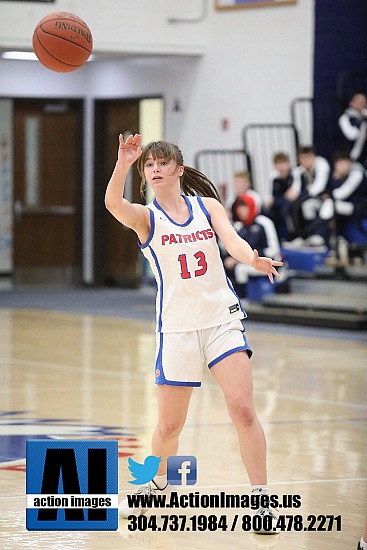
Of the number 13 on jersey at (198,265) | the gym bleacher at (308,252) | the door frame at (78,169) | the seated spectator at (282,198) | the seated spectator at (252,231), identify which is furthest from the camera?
the door frame at (78,169)

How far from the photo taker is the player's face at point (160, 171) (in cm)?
568

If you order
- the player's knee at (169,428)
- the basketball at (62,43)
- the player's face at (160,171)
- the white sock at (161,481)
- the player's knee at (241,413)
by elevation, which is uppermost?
the basketball at (62,43)

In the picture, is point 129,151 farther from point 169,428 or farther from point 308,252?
point 308,252

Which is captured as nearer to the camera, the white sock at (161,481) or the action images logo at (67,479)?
the action images logo at (67,479)

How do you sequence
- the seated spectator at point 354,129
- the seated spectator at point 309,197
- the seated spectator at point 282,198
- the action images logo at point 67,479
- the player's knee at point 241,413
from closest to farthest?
the action images logo at point 67,479
the player's knee at point 241,413
the seated spectator at point 309,197
the seated spectator at point 282,198
the seated spectator at point 354,129

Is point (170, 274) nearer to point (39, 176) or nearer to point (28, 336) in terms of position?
point (28, 336)

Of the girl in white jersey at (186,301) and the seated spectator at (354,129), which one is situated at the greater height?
the seated spectator at (354,129)

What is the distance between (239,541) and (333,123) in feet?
42.6

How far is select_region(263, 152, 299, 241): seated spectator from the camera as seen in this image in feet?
54.8

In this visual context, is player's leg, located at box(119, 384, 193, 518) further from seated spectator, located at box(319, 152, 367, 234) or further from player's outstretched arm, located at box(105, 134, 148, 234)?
seated spectator, located at box(319, 152, 367, 234)

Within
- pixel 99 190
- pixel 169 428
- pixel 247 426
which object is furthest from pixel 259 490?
pixel 99 190

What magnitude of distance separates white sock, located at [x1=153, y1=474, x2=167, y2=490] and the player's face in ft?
4.39

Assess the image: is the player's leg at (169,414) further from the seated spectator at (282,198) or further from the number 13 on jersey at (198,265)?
the seated spectator at (282,198)

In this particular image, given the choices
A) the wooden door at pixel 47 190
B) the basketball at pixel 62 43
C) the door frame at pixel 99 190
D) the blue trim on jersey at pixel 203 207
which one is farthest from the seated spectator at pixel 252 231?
the blue trim on jersey at pixel 203 207
